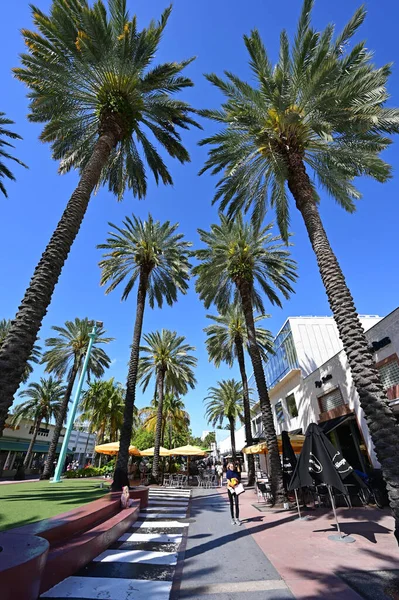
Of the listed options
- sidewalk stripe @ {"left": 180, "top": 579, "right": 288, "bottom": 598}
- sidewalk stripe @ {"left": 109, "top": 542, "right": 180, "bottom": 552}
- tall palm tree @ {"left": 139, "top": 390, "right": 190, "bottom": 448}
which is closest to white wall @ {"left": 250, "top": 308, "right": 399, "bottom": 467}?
sidewalk stripe @ {"left": 109, "top": 542, "right": 180, "bottom": 552}

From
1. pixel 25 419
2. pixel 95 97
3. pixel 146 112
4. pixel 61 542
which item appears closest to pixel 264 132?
pixel 146 112

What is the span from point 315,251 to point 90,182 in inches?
277

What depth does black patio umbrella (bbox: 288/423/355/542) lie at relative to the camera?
23.0ft

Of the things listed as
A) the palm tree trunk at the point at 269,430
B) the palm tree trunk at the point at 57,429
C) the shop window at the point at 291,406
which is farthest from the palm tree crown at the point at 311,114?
the palm tree trunk at the point at 57,429

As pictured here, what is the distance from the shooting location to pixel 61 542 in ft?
17.6

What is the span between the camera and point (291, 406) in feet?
82.8

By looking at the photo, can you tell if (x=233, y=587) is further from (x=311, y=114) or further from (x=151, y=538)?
(x=311, y=114)

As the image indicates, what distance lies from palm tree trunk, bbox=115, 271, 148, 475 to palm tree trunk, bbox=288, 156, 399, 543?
10.9 m

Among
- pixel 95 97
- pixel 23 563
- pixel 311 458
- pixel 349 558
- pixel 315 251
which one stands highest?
pixel 95 97

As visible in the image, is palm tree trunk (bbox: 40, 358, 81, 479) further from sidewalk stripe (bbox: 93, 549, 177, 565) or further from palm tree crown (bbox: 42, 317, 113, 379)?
sidewalk stripe (bbox: 93, 549, 177, 565)

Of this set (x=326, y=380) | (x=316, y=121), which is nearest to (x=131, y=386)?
(x=326, y=380)

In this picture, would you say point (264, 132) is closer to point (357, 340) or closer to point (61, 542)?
point (357, 340)

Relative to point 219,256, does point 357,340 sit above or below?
below

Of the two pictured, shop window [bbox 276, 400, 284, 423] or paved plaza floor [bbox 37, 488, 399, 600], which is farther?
shop window [bbox 276, 400, 284, 423]
